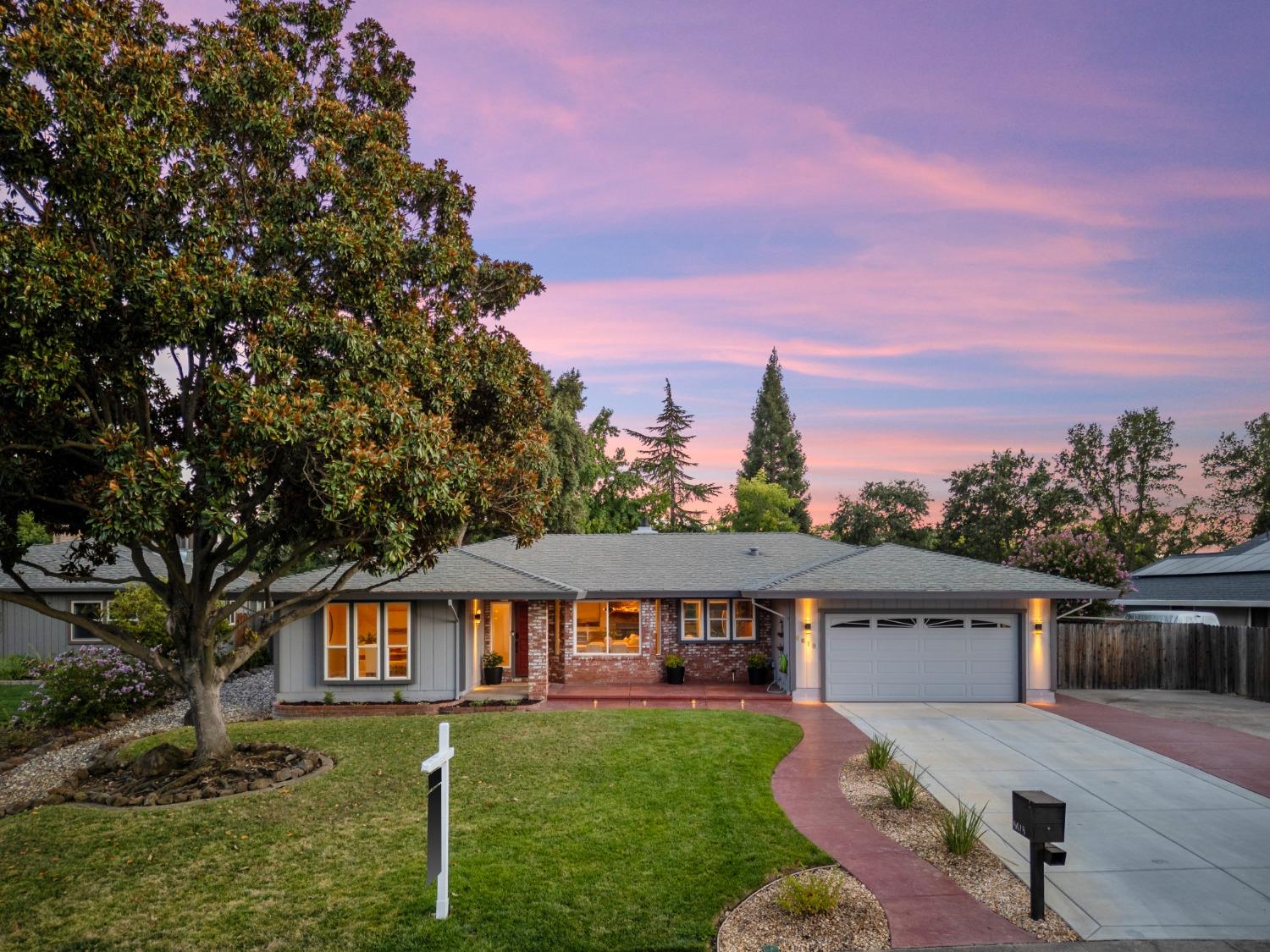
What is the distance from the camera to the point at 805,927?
631cm

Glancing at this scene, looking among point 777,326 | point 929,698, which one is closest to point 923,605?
point 929,698

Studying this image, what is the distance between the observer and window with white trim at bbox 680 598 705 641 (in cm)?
2000

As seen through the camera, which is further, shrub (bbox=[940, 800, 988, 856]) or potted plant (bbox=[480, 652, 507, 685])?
potted plant (bbox=[480, 652, 507, 685])

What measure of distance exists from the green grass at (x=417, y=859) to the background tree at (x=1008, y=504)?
1354 inches

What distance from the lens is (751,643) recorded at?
20.0m

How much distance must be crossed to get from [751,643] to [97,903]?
15427 mm

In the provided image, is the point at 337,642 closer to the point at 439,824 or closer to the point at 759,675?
the point at 759,675

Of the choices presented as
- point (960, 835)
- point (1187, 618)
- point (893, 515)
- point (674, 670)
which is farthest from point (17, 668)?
point (893, 515)

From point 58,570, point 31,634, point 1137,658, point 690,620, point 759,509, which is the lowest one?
point 1137,658

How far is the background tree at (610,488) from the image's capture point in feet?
148

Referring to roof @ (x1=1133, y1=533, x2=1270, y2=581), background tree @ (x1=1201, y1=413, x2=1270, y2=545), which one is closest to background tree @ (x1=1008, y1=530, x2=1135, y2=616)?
roof @ (x1=1133, y1=533, x2=1270, y2=581)

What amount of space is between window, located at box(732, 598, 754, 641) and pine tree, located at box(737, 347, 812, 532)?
37.9 m

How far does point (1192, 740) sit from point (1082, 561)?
923cm

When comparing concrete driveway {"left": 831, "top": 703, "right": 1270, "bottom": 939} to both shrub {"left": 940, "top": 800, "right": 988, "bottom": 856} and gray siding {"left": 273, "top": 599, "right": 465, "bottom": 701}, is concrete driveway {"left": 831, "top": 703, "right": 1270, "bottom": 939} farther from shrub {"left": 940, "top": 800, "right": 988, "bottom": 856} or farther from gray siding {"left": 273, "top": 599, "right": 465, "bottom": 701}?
gray siding {"left": 273, "top": 599, "right": 465, "bottom": 701}
